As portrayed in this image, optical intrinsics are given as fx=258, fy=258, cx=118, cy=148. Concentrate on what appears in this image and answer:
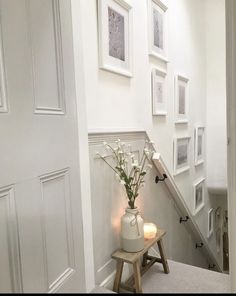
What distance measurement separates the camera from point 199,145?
3.38 meters

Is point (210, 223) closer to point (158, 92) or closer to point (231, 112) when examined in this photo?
point (158, 92)

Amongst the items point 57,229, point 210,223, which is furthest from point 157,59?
point 210,223

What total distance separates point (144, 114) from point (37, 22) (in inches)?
50.4

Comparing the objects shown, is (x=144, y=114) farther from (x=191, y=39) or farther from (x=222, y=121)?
(x=222, y=121)

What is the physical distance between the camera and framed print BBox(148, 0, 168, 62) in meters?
2.10

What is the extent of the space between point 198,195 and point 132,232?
203cm

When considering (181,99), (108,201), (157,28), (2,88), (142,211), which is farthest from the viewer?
(181,99)

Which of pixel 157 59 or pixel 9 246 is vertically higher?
pixel 157 59

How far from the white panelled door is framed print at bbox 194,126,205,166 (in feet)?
7.81

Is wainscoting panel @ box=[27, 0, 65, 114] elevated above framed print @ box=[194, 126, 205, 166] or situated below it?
above

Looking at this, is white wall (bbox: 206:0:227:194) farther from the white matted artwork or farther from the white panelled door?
the white panelled door

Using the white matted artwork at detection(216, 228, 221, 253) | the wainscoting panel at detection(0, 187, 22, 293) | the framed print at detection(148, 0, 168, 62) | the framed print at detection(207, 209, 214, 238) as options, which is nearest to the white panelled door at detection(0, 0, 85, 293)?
the wainscoting panel at detection(0, 187, 22, 293)

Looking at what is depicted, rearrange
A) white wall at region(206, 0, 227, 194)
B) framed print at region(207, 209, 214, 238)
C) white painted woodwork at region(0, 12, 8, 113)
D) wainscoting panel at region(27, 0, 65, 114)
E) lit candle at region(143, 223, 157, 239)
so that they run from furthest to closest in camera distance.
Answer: framed print at region(207, 209, 214, 238) < white wall at region(206, 0, 227, 194) < lit candle at region(143, 223, 157, 239) < wainscoting panel at region(27, 0, 65, 114) < white painted woodwork at region(0, 12, 8, 113)

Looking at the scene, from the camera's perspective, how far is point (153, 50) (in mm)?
2131
